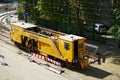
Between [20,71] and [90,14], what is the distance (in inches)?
519

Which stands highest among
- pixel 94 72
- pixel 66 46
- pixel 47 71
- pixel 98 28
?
pixel 66 46

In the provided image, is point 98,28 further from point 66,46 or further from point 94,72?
point 66,46

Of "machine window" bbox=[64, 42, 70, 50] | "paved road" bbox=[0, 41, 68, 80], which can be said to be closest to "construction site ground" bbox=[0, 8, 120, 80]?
"paved road" bbox=[0, 41, 68, 80]

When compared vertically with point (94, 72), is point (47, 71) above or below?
above

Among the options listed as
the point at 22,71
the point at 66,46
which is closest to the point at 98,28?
the point at 66,46

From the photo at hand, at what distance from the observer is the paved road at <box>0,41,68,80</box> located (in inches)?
923

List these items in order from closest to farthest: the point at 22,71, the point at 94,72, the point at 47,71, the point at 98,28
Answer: the point at 22,71
the point at 47,71
the point at 94,72
the point at 98,28

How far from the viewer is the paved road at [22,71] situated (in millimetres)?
23452

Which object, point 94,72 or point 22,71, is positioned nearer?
point 22,71

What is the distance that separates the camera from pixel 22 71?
974 inches

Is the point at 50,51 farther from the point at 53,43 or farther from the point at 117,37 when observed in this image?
the point at 117,37

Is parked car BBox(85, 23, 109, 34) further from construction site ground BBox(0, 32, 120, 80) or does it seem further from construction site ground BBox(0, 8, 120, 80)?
construction site ground BBox(0, 32, 120, 80)

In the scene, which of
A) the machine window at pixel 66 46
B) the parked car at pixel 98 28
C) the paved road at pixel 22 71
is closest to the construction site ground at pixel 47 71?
the paved road at pixel 22 71

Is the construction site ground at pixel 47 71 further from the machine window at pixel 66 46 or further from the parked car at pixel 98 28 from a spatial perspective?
the parked car at pixel 98 28
